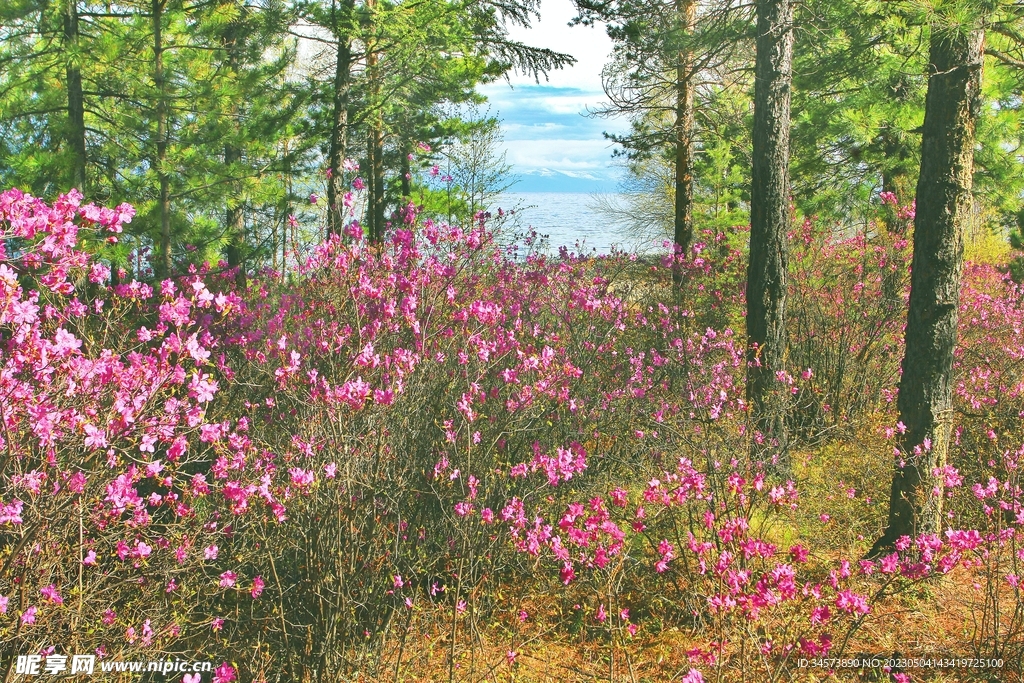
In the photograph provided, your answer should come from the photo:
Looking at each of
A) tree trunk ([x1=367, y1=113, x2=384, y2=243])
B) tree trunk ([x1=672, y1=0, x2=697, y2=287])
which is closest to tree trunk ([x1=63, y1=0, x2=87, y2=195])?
tree trunk ([x1=367, y1=113, x2=384, y2=243])

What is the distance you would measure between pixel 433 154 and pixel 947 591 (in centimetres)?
2236

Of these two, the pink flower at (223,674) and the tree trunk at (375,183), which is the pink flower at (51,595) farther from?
the tree trunk at (375,183)

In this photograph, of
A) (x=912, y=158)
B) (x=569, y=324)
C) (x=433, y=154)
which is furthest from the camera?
(x=433, y=154)

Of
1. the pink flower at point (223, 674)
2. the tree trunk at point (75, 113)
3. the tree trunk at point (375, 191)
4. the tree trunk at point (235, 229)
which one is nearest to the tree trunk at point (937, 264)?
the pink flower at point (223, 674)

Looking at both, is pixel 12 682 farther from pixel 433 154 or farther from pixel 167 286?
pixel 433 154

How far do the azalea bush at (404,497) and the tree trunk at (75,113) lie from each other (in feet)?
17.6

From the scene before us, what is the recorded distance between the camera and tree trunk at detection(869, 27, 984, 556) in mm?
4922

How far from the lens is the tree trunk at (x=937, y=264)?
492 centimetres

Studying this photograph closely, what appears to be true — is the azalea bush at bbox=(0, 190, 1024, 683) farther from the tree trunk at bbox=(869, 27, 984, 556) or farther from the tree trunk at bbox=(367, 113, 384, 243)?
the tree trunk at bbox=(367, 113, 384, 243)

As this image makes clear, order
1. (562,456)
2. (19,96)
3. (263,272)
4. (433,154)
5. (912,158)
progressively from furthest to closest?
1. (433,154)
2. (912,158)
3. (19,96)
4. (263,272)
5. (562,456)

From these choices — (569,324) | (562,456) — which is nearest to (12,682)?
(562,456)

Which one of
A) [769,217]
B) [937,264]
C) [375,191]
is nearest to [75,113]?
[375,191]

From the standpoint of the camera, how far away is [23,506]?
3352 mm

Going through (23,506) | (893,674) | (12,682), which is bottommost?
(893,674)
